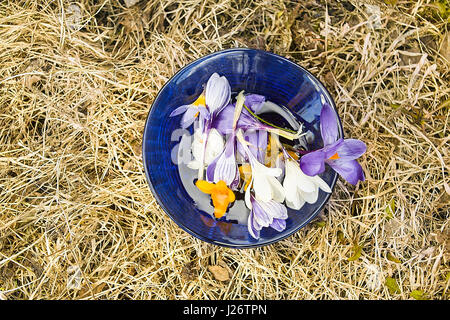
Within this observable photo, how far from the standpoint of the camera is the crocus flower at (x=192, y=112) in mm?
643

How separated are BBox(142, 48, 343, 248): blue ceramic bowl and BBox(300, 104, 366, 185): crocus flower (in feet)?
0.28

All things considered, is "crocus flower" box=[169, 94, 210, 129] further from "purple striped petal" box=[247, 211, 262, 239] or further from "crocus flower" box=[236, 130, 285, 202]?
"purple striped petal" box=[247, 211, 262, 239]

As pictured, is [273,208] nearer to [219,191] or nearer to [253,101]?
[219,191]

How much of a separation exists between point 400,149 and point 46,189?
0.91m

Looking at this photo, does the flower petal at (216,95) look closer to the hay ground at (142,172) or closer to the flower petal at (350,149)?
the flower petal at (350,149)

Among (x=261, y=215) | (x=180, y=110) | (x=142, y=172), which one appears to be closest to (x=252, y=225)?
(x=261, y=215)

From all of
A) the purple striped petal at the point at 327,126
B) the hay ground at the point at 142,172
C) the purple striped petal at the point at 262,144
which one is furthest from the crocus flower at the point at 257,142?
the hay ground at the point at 142,172

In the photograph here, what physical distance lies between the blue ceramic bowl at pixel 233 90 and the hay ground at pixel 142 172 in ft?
0.63

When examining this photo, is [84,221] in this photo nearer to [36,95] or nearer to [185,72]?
[36,95]

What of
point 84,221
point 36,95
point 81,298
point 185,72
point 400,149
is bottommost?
point 81,298

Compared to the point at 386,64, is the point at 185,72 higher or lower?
higher

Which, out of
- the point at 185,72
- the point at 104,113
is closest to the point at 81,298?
the point at 104,113

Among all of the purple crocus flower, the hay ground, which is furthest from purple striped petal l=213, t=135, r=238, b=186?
the hay ground

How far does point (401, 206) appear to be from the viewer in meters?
0.95
